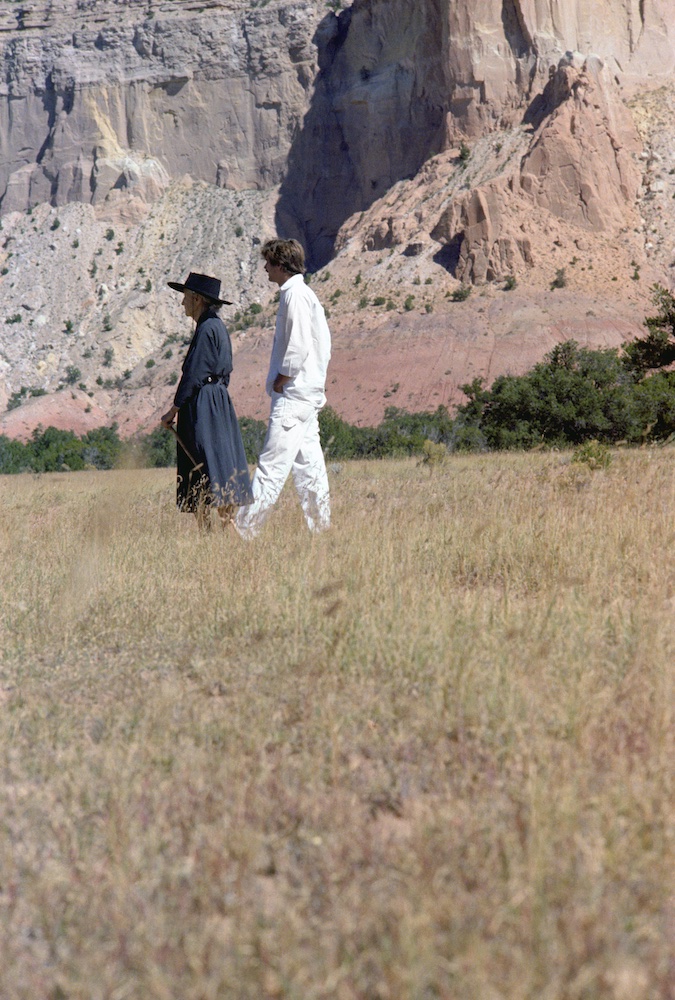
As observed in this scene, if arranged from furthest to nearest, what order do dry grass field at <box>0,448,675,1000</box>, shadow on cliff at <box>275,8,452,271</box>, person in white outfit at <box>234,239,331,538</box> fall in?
shadow on cliff at <box>275,8,452,271</box> → person in white outfit at <box>234,239,331,538</box> → dry grass field at <box>0,448,675,1000</box>

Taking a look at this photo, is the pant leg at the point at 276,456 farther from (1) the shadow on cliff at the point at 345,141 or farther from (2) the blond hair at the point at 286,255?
(1) the shadow on cliff at the point at 345,141

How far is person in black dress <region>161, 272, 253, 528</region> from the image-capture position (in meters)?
6.59

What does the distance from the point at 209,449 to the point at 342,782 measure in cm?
432

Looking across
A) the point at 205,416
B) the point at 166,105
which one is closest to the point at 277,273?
the point at 205,416

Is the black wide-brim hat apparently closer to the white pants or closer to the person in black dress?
the person in black dress

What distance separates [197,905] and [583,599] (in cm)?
232

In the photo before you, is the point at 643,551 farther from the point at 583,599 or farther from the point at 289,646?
the point at 289,646

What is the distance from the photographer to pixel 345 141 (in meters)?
69.8

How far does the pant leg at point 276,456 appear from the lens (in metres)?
6.33

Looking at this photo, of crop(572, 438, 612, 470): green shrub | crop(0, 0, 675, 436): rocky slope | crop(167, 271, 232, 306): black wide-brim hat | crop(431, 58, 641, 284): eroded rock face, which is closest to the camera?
crop(167, 271, 232, 306): black wide-brim hat

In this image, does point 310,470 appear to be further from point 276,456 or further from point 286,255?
point 286,255

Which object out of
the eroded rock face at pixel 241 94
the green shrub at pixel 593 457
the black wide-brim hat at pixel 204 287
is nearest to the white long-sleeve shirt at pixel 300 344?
the black wide-brim hat at pixel 204 287

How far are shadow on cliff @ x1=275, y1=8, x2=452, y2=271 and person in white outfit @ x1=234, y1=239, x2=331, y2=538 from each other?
58.2m

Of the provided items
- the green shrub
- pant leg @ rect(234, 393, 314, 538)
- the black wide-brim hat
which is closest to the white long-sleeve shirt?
pant leg @ rect(234, 393, 314, 538)
